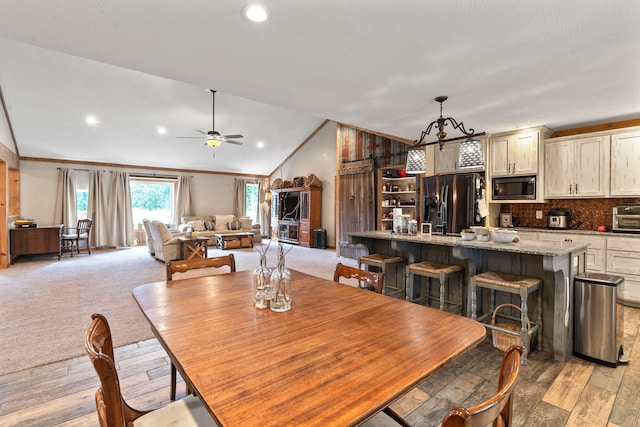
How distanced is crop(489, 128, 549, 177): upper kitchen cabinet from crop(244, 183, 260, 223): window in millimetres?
8371

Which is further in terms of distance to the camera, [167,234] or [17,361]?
[167,234]

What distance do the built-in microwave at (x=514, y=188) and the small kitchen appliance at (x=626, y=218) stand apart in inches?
35.7

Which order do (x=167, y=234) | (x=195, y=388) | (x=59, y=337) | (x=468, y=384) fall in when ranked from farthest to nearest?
(x=167, y=234), (x=59, y=337), (x=468, y=384), (x=195, y=388)

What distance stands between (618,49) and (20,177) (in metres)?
11.0

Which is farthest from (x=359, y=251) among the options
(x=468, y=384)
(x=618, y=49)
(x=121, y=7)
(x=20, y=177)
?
(x=20, y=177)

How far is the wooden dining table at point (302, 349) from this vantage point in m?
0.74

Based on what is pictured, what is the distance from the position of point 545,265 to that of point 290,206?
839cm

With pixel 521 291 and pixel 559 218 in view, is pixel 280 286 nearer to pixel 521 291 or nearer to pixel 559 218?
pixel 521 291

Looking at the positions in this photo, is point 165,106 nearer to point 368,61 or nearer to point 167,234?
point 167,234

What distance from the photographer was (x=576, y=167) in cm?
418

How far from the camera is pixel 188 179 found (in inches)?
385

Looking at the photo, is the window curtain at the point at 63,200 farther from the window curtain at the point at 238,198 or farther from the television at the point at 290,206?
the television at the point at 290,206

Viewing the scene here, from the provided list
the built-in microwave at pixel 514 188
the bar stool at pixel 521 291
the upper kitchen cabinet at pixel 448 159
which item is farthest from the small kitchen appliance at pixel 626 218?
the bar stool at pixel 521 291

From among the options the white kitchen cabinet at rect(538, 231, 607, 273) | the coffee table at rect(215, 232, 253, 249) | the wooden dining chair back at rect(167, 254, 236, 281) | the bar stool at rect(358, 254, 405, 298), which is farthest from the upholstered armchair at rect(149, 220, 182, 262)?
the white kitchen cabinet at rect(538, 231, 607, 273)
